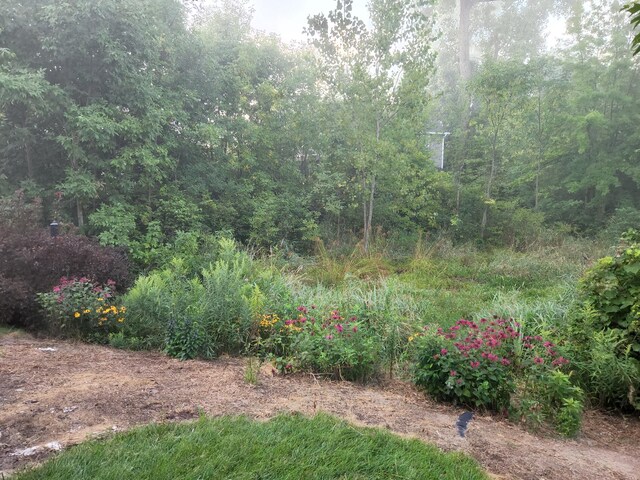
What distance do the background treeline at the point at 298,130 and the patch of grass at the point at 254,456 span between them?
5592 millimetres

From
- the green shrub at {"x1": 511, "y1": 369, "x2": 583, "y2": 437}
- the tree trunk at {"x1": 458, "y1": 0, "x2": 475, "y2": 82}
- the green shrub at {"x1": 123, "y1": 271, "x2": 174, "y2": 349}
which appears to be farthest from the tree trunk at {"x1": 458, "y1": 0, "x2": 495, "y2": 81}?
the green shrub at {"x1": 511, "y1": 369, "x2": 583, "y2": 437}

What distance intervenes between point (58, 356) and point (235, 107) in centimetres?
829

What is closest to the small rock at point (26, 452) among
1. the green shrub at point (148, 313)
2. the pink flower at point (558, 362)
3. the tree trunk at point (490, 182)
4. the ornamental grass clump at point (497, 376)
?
the green shrub at point (148, 313)

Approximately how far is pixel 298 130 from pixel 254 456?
9797 millimetres

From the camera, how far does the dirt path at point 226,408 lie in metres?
2.39

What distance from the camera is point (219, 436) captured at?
2369mm

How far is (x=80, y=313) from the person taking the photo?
177 inches

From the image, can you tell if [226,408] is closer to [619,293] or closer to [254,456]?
[254,456]

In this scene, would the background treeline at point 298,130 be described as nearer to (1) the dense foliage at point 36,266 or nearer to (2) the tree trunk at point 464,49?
(1) the dense foliage at point 36,266

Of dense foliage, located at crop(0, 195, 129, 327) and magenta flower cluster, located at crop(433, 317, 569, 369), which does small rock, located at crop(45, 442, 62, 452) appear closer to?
magenta flower cluster, located at crop(433, 317, 569, 369)

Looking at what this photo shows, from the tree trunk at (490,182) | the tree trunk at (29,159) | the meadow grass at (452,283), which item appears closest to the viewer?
the meadow grass at (452,283)

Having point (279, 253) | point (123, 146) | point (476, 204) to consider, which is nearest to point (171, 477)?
point (279, 253)

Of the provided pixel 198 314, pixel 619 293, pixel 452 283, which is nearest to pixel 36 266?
pixel 198 314

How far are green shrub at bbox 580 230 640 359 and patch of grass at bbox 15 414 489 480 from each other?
2.27 m
